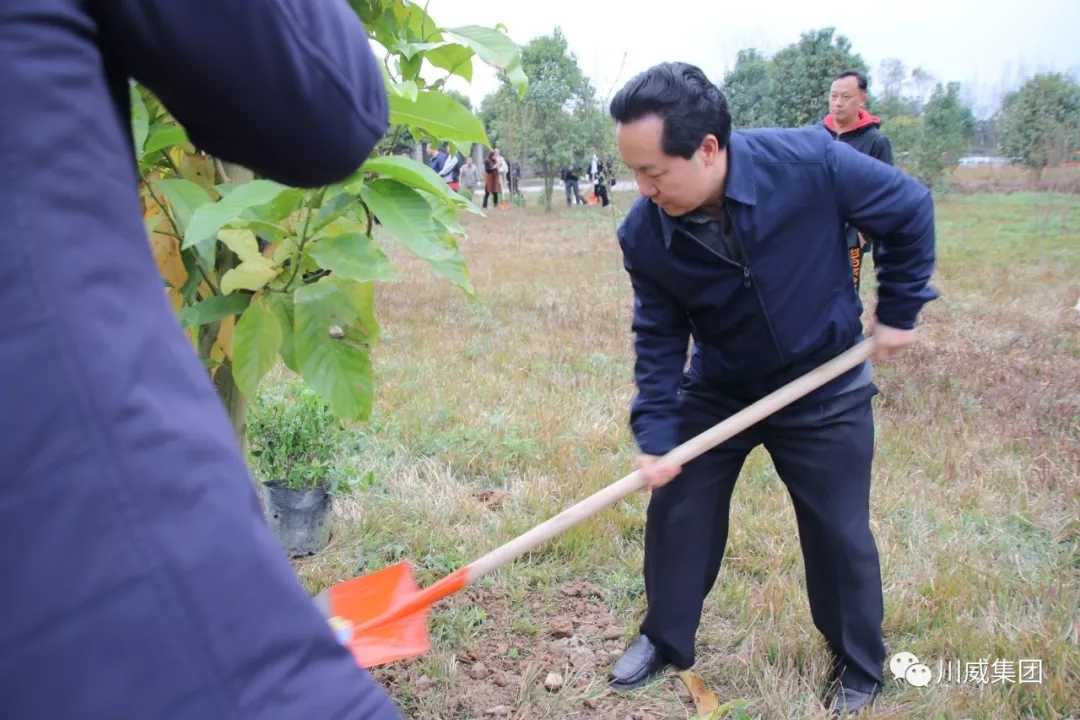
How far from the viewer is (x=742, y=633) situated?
2727 millimetres

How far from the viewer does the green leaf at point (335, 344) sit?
168 centimetres

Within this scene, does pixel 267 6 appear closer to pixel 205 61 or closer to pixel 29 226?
pixel 205 61

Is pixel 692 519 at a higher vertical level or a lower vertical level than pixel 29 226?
lower

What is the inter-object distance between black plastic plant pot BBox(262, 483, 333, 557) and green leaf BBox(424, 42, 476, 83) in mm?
1845

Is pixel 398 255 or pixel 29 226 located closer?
pixel 29 226

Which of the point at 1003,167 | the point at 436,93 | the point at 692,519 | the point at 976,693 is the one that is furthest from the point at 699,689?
the point at 1003,167

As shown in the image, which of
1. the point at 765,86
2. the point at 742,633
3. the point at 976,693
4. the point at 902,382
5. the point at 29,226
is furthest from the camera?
the point at 765,86

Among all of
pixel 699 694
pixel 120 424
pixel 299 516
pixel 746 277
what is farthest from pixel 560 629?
pixel 120 424

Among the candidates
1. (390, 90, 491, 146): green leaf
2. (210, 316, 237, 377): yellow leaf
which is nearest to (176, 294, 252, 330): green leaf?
(210, 316, 237, 377): yellow leaf

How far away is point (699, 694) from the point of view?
98.9 inches

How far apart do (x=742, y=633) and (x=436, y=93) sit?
6.38 ft

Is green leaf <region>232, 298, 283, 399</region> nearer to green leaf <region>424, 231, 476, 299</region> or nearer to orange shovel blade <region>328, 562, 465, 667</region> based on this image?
green leaf <region>424, 231, 476, 299</region>

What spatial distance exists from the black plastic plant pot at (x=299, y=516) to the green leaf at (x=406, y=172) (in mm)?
1908

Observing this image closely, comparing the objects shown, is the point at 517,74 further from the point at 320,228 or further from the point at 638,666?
the point at 638,666
